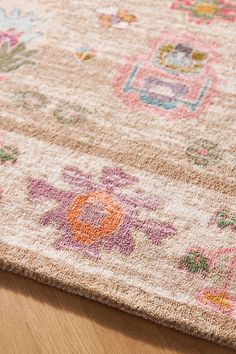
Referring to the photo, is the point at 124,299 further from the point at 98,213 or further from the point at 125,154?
the point at 125,154

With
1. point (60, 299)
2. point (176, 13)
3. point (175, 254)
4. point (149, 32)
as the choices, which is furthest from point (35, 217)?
point (176, 13)

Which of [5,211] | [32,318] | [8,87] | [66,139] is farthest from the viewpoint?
[8,87]

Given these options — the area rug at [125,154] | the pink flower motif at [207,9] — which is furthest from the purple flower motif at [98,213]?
A: the pink flower motif at [207,9]

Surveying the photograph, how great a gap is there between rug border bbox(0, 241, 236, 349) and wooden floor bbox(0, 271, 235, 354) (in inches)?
0.7

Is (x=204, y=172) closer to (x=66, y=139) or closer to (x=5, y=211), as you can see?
(x=66, y=139)

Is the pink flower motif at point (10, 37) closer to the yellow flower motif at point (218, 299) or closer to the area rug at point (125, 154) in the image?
the area rug at point (125, 154)

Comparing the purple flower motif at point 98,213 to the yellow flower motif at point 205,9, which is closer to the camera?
the purple flower motif at point 98,213

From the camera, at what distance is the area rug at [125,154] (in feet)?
3.66

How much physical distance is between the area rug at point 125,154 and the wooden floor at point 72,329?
25mm

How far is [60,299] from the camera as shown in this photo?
1116 mm

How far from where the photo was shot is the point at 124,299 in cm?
109

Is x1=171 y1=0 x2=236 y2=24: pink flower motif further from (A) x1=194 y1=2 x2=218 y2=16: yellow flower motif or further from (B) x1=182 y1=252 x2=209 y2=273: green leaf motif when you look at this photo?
(B) x1=182 y1=252 x2=209 y2=273: green leaf motif

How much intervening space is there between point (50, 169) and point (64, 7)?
0.62 metres

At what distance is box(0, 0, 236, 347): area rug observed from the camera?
112 cm
